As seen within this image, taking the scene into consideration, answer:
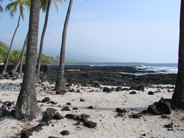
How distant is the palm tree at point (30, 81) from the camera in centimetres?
489

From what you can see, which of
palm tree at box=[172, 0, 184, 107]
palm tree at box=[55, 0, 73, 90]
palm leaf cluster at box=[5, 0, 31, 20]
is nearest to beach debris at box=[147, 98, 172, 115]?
palm tree at box=[172, 0, 184, 107]

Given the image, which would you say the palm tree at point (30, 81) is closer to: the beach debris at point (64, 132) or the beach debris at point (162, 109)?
the beach debris at point (64, 132)

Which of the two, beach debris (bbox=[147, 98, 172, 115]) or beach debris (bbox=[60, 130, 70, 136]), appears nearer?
beach debris (bbox=[60, 130, 70, 136])

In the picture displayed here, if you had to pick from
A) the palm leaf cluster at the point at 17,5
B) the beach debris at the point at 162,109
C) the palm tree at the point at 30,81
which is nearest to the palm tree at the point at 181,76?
the beach debris at the point at 162,109

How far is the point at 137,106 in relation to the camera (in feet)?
22.0

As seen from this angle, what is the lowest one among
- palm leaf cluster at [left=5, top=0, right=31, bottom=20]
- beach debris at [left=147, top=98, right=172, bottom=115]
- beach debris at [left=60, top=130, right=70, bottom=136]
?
beach debris at [left=60, top=130, right=70, bottom=136]

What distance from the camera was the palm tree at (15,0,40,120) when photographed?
489 centimetres

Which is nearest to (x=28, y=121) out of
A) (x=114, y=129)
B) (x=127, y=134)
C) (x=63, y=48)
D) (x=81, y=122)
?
(x=81, y=122)

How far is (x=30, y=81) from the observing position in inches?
200

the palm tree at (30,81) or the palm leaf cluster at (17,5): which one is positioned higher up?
the palm leaf cluster at (17,5)

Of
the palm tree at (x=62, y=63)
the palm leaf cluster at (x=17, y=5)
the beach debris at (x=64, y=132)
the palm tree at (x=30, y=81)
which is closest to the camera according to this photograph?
the beach debris at (x=64, y=132)

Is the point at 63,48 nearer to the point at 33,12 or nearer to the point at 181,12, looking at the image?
the point at 33,12

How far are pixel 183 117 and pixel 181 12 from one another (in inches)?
145

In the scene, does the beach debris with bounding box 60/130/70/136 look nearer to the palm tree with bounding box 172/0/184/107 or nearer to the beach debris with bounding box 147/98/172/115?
the beach debris with bounding box 147/98/172/115
